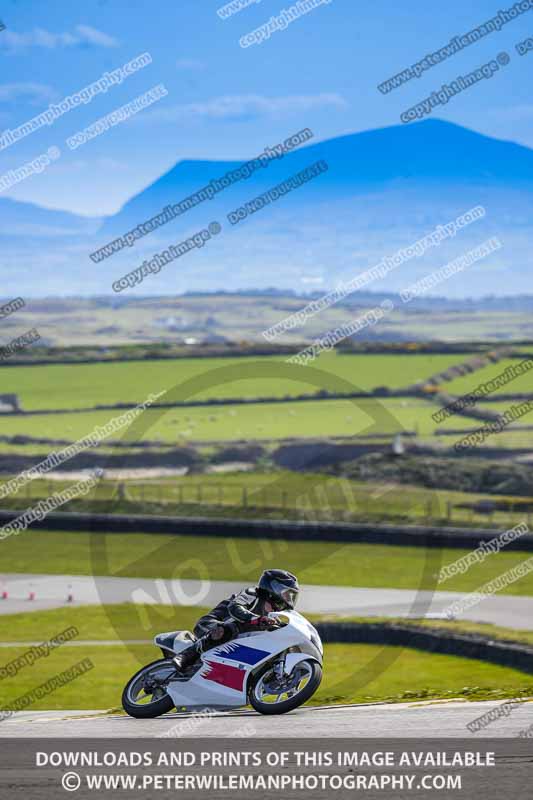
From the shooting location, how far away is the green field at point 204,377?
118750 mm

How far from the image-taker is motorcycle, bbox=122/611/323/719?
12922 millimetres

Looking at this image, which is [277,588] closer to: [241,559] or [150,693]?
[150,693]

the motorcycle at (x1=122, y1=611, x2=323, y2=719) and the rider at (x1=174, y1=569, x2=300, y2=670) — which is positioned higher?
the rider at (x1=174, y1=569, x2=300, y2=670)

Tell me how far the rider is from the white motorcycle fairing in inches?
4.3

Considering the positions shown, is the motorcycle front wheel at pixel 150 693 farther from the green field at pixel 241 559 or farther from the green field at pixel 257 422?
the green field at pixel 257 422

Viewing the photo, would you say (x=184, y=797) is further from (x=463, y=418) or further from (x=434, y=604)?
(x=463, y=418)

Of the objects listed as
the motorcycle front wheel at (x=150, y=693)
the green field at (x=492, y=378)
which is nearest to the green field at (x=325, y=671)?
the motorcycle front wheel at (x=150, y=693)

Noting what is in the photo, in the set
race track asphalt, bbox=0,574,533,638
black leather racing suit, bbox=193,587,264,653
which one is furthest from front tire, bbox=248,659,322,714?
race track asphalt, bbox=0,574,533,638

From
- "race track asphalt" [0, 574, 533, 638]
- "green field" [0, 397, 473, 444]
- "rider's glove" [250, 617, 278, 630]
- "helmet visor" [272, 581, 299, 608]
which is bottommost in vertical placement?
"race track asphalt" [0, 574, 533, 638]

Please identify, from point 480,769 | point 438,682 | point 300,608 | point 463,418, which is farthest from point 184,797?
point 463,418

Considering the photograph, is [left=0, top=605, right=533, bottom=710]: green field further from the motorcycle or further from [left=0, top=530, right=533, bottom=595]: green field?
[left=0, top=530, right=533, bottom=595]: green field

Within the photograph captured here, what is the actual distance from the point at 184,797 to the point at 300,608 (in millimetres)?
24787

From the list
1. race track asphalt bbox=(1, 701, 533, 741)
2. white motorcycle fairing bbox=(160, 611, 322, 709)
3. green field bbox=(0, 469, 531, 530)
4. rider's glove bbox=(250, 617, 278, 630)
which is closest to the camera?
race track asphalt bbox=(1, 701, 533, 741)

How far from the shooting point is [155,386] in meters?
124
